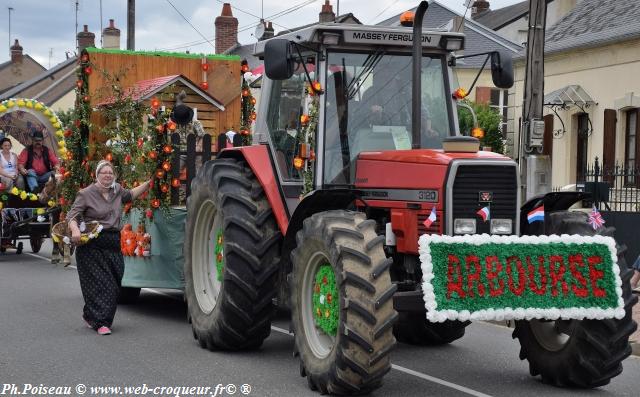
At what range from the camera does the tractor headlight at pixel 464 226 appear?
7789mm

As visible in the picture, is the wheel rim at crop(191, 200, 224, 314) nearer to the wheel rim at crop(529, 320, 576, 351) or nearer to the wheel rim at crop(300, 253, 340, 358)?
the wheel rim at crop(300, 253, 340, 358)

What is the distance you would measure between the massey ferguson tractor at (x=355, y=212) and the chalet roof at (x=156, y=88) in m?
3.39

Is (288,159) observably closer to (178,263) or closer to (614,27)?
(178,263)

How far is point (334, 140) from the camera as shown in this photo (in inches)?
342

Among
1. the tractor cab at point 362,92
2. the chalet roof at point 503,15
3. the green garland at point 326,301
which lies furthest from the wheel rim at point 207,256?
the chalet roof at point 503,15

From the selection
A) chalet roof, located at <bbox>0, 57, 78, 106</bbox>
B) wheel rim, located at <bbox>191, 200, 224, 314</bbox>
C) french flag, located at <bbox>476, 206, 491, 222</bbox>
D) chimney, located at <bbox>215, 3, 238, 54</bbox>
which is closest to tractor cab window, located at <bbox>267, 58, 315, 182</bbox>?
wheel rim, located at <bbox>191, 200, 224, 314</bbox>

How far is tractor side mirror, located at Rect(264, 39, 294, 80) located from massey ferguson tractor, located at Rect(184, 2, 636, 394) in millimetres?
11

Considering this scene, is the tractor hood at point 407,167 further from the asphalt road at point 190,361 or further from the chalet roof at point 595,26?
the chalet roof at point 595,26

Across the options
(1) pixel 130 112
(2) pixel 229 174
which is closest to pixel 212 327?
(2) pixel 229 174

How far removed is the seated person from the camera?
17.7 metres

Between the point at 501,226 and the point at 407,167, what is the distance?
2.68 feet

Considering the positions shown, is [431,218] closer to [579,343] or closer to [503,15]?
[579,343]

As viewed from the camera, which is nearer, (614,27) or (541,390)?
(541,390)

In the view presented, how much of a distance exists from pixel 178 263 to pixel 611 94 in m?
17.4
